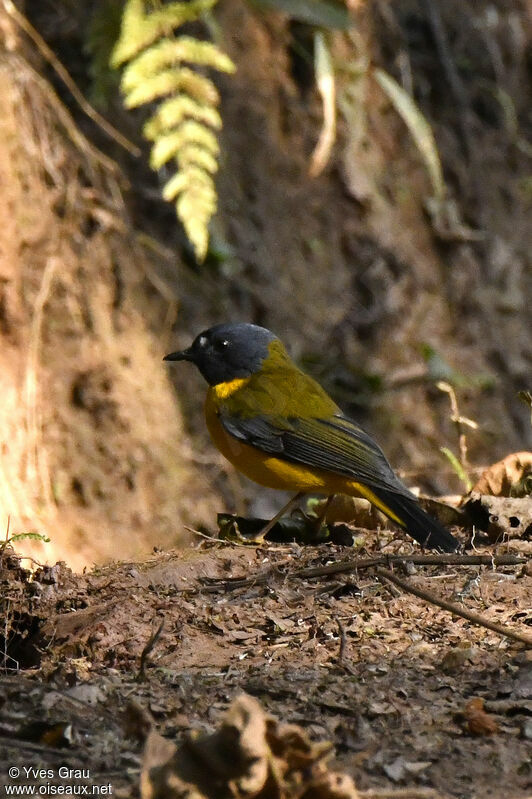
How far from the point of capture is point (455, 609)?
350 centimetres

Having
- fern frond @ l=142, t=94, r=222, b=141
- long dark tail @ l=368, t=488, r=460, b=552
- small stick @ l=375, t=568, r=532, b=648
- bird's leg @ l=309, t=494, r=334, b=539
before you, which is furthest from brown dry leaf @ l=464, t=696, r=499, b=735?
fern frond @ l=142, t=94, r=222, b=141

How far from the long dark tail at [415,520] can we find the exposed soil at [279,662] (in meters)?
0.10

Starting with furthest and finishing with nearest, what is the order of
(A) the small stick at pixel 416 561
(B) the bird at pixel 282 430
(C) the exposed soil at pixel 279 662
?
(B) the bird at pixel 282 430
(A) the small stick at pixel 416 561
(C) the exposed soil at pixel 279 662

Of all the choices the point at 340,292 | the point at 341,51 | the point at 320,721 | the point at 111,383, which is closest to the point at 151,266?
the point at 111,383

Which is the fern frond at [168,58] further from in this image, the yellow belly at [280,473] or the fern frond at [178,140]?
the yellow belly at [280,473]

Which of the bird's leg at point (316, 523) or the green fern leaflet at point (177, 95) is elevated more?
the green fern leaflet at point (177, 95)

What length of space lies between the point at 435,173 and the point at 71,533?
449 cm

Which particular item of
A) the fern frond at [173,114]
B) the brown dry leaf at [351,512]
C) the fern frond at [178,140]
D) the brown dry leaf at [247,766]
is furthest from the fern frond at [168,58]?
the brown dry leaf at [247,766]

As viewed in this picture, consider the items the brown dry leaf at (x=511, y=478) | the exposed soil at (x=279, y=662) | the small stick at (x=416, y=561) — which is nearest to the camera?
the exposed soil at (x=279, y=662)

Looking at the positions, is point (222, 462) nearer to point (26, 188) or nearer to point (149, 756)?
point (26, 188)

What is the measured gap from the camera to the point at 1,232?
684 cm

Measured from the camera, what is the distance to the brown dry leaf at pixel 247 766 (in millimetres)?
2246

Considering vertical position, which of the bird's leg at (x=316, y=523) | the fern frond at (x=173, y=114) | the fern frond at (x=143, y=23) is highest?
the fern frond at (x=143, y=23)

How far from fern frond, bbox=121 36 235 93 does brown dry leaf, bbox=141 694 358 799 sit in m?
5.45
